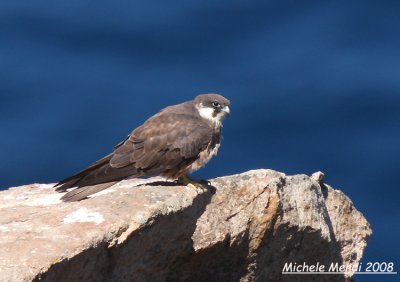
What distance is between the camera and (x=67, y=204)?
673 cm

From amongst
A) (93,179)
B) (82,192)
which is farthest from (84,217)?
(93,179)

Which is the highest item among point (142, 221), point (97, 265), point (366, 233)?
point (366, 233)

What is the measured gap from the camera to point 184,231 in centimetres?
686

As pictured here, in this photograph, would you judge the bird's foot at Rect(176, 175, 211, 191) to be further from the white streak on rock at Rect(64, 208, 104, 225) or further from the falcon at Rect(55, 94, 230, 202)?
the white streak on rock at Rect(64, 208, 104, 225)

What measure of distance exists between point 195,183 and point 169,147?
2.26 feet

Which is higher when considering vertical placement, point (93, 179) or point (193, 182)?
point (193, 182)

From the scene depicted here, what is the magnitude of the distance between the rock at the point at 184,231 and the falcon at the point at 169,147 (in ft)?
0.54

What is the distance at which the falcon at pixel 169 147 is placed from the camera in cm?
762

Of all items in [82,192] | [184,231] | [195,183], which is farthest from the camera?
[195,183]

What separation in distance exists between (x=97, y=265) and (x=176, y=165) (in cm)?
180

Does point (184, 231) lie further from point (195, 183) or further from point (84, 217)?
point (84, 217)

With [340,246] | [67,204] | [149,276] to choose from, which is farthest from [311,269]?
[67,204]

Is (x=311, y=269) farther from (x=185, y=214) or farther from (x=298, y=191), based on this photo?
(x=185, y=214)

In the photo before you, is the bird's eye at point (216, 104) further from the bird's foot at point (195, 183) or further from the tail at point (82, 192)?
the tail at point (82, 192)
